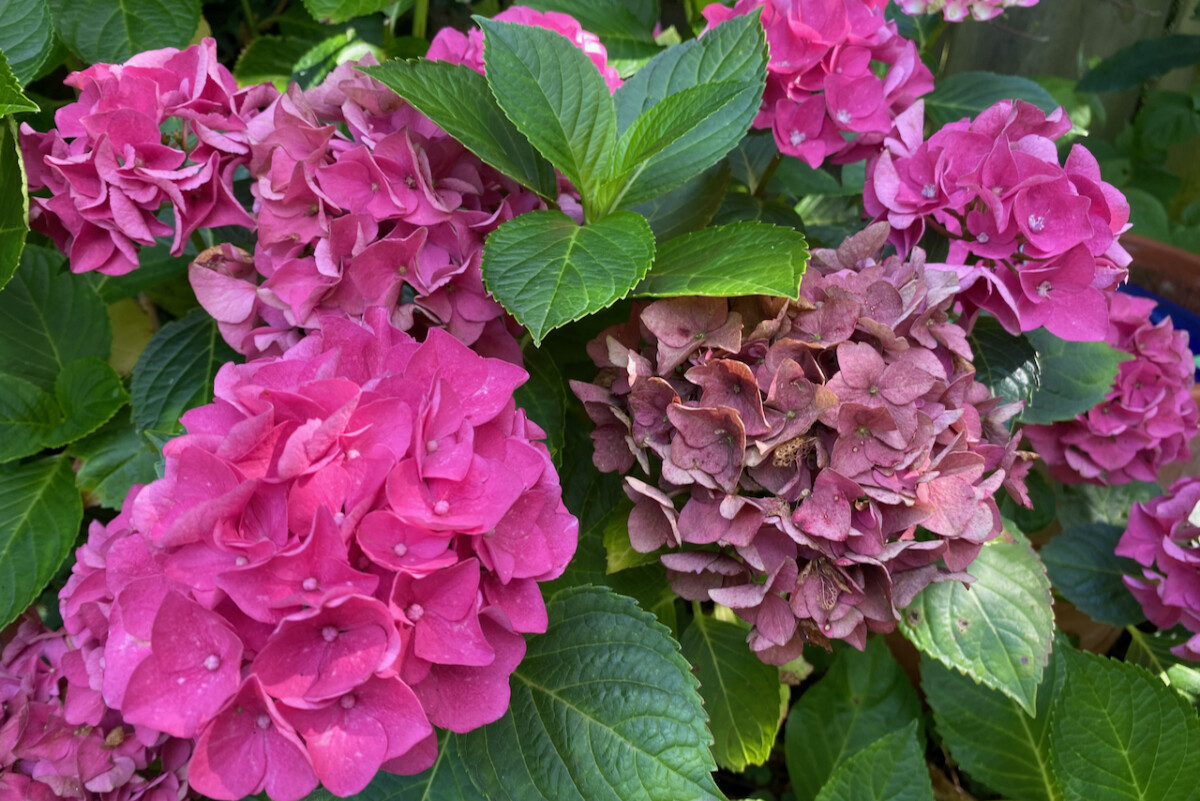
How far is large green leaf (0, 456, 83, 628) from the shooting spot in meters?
0.91

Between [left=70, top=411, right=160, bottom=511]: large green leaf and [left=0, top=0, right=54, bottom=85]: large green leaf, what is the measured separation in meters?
0.41

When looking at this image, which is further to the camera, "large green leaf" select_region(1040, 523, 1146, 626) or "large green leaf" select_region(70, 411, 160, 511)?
"large green leaf" select_region(1040, 523, 1146, 626)

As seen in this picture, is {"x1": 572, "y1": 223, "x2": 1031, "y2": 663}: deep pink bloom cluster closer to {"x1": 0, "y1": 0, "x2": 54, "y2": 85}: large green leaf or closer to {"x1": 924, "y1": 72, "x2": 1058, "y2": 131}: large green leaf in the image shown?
{"x1": 924, "y1": 72, "x2": 1058, "y2": 131}: large green leaf

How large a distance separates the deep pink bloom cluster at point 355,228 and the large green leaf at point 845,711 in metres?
0.75

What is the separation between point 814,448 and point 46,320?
0.97m

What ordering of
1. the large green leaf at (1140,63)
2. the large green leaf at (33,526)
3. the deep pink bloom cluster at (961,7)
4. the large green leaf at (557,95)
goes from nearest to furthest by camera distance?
the large green leaf at (557,95) → the large green leaf at (33,526) → the deep pink bloom cluster at (961,7) → the large green leaf at (1140,63)

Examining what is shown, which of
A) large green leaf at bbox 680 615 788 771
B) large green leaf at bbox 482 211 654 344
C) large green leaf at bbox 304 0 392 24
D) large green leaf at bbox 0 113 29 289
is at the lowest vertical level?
large green leaf at bbox 680 615 788 771

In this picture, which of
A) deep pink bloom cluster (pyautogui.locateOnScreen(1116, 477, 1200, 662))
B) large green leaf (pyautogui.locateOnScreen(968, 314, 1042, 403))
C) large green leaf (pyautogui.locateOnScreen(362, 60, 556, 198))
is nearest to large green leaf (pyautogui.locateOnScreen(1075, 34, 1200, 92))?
deep pink bloom cluster (pyautogui.locateOnScreen(1116, 477, 1200, 662))

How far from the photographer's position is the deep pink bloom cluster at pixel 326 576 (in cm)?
55

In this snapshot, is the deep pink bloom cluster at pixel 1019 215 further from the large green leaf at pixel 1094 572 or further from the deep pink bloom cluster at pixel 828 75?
the large green leaf at pixel 1094 572

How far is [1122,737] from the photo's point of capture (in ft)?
3.19

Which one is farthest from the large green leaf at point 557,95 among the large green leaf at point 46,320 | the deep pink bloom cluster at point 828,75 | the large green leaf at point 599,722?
the large green leaf at point 46,320

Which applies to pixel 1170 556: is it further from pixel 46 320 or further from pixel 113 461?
pixel 46 320

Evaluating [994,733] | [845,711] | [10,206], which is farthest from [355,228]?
[994,733]
